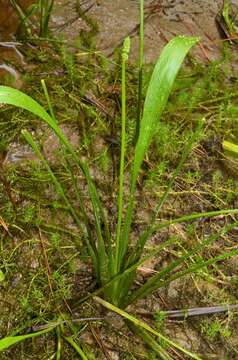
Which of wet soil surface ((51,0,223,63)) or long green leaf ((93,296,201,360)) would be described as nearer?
long green leaf ((93,296,201,360))

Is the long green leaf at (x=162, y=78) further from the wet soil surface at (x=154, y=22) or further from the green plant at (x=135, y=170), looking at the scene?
the wet soil surface at (x=154, y=22)

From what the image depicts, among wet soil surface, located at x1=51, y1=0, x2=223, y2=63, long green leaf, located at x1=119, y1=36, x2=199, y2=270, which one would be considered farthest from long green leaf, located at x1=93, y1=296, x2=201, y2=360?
wet soil surface, located at x1=51, y1=0, x2=223, y2=63

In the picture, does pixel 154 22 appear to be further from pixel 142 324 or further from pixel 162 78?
pixel 142 324

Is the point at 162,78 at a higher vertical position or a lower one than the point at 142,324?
higher

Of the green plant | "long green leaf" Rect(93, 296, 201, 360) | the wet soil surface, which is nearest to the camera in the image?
the green plant

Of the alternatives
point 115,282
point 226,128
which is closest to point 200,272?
point 115,282

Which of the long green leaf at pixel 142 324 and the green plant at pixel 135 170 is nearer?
the green plant at pixel 135 170

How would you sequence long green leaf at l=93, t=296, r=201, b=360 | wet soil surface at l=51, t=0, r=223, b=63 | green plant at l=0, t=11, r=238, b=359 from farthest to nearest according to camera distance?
wet soil surface at l=51, t=0, r=223, b=63 → long green leaf at l=93, t=296, r=201, b=360 → green plant at l=0, t=11, r=238, b=359

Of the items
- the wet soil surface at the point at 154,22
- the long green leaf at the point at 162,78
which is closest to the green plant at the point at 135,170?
the long green leaf at the point at 162,78

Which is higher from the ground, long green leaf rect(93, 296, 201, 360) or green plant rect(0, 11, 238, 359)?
green plant rect(0, 11, 238, 359)

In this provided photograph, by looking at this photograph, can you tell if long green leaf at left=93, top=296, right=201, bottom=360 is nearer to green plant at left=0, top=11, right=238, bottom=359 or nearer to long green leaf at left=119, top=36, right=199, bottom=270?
green plant at left=0, top=11, right=238, bottom=359

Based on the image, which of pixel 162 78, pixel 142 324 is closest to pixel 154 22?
pixel 162 78
